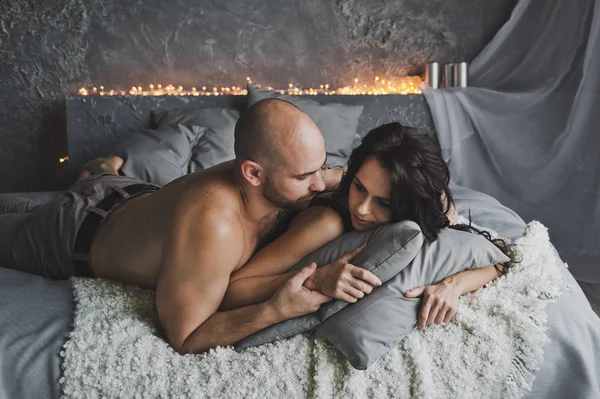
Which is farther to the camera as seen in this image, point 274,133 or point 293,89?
point 293,89

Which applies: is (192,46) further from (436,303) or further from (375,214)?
(436,303)

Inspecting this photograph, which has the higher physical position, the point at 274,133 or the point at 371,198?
the point at 274,133

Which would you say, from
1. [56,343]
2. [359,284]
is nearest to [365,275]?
[359,284]

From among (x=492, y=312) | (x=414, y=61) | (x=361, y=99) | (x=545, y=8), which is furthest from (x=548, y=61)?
(x=492, y=312)

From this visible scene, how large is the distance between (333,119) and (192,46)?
38.8 inches

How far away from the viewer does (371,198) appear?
1704mm

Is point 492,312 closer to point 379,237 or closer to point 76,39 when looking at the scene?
point 379,237

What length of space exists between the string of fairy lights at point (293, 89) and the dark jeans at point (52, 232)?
1553 mm

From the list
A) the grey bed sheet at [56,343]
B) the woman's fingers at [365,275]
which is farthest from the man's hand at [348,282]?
the grey bed sheet at [56,343]

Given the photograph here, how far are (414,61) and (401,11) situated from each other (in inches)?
12.8

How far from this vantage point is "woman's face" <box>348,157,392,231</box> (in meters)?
1.69

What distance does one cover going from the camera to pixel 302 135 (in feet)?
5.19

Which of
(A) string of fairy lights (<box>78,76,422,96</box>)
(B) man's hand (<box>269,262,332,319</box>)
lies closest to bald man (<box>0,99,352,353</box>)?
(B) man's hand (<box>269,262,332,319</box>)

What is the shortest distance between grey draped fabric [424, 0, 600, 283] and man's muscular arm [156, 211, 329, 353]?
2239mm
